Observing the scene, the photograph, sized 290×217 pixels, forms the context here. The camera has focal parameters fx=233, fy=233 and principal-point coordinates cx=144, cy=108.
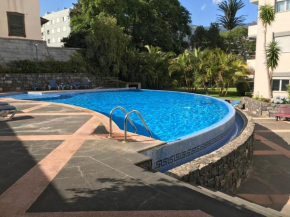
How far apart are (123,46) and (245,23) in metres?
42.5

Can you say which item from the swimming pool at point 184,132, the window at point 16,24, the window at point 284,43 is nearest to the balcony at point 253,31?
the window at point 284,43

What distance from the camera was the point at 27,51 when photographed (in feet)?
80.2

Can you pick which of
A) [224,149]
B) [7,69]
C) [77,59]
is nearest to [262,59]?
[224,149]

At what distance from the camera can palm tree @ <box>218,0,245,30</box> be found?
182ft

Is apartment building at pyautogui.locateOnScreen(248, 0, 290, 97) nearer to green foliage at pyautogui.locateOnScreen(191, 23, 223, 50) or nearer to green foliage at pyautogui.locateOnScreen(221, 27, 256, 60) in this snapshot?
green foliage at pyautogui.locateOnScreen(191, 23, 223, 50)

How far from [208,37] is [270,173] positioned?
4209 centimetres

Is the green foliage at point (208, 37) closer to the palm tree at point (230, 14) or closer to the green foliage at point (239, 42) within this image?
the green foliage at point (239, 42)

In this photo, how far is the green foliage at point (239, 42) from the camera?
51.1 meters

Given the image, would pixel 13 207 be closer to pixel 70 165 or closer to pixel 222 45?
pixel 70 165

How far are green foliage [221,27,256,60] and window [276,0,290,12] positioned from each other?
32.9m

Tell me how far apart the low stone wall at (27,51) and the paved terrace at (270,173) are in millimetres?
22661

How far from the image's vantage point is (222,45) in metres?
46.1

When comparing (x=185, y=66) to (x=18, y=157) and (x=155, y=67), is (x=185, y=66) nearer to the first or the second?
(x=155, y=67)

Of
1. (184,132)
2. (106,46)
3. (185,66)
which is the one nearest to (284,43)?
(185,66)
